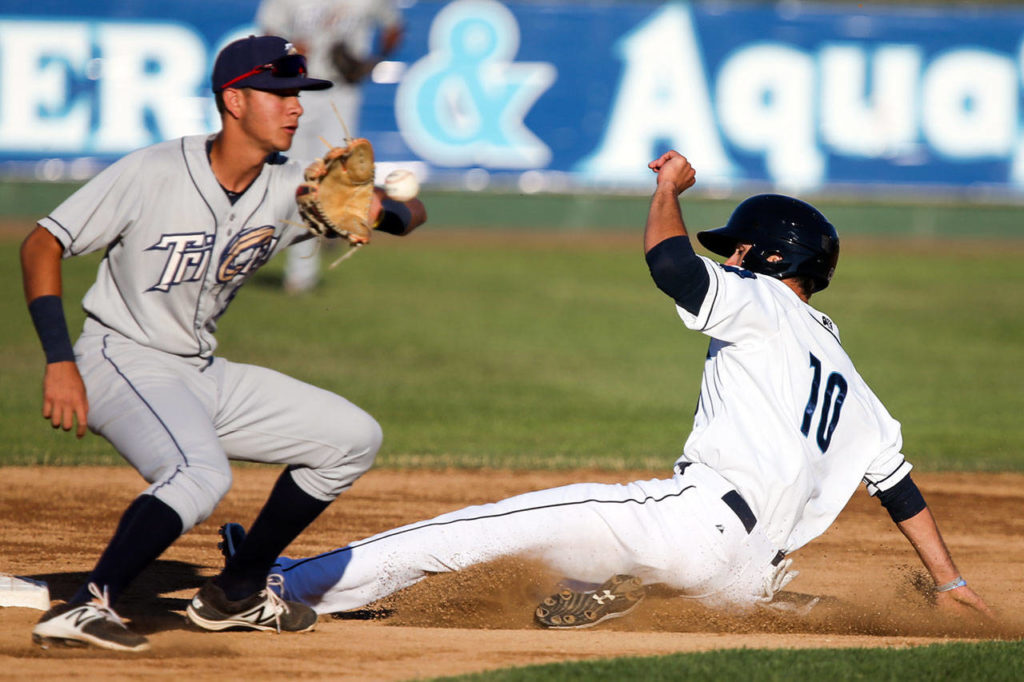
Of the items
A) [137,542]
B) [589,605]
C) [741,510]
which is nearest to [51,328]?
[137,542]

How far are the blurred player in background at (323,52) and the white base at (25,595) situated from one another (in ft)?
26.1

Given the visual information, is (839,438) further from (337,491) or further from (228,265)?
(228,265)

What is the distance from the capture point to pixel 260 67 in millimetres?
3506

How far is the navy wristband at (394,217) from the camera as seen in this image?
12.2 ft

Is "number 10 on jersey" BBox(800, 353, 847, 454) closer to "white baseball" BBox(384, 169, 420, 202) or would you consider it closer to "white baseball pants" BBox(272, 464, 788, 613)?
"white baseball pants" BBox(272, 464, 788, 613)

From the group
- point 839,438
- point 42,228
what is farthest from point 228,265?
point 839,438

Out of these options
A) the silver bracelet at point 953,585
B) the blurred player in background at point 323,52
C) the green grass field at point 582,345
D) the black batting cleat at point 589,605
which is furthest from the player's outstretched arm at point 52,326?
the blurred player in background at point 323,52

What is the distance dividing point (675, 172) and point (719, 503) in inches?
38.2

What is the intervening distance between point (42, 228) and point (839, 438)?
7.82ft

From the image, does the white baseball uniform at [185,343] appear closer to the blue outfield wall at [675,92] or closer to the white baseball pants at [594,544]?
the white baseball pants at [594,544]

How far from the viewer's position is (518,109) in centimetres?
1598

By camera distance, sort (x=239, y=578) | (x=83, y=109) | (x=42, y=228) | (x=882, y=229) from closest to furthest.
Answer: (x=42, y=228)
(x=239, y=578)
(x=83, y=109)
(x=882, y=229)

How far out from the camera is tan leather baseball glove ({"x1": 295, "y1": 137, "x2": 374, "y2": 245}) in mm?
3533

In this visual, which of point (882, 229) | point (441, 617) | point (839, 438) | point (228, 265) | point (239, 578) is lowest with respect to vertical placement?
point (882, 229)
